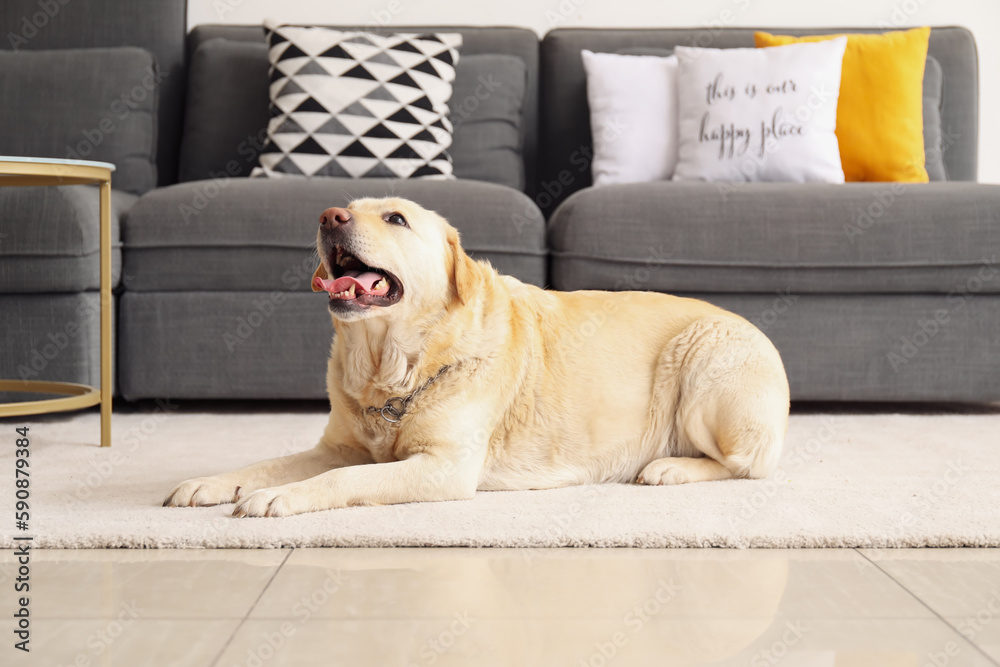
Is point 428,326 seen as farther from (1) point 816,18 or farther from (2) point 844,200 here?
(1) point 816,18

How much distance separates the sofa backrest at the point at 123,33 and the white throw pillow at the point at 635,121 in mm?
1705

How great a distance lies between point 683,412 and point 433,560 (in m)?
0.79

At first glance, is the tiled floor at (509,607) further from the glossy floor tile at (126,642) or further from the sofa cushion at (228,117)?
the sofa cushion at (228,117)

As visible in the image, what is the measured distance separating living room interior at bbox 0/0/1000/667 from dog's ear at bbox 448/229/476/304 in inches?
4.8

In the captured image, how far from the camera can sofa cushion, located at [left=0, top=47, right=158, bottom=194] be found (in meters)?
3.18

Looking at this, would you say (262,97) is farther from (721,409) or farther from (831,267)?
(721,409)

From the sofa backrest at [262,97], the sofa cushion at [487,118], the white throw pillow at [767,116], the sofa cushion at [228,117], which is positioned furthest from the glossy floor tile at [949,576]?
the sofa cushion at [228,117]

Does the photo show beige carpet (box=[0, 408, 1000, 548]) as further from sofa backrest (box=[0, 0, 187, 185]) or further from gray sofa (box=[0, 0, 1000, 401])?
sofa backrest (box=[0, 0, 187, 185])

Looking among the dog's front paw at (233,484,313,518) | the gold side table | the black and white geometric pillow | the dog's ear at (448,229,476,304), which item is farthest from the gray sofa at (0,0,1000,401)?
the dog's front paw at (233,484,313,518)

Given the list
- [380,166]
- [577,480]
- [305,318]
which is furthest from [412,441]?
[380,166]

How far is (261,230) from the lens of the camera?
2539mm

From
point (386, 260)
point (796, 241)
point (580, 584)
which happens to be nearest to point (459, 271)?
point (386, 260)

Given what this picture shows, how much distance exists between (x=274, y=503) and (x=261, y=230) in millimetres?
1238

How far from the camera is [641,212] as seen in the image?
2.58 metres
